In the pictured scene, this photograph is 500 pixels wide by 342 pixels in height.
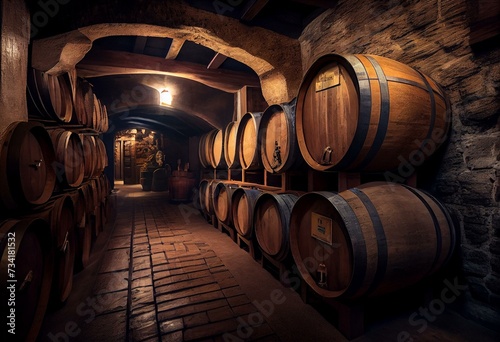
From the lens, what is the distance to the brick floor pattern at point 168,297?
6.36ft

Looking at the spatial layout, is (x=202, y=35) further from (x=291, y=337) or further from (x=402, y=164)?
(x=291, y=337)

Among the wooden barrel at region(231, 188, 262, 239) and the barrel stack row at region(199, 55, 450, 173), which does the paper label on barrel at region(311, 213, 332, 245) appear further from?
the wooden barrel at region(231, 188, 262, 239)

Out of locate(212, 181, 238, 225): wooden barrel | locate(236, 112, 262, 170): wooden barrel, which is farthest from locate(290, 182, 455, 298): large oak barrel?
locate(212, 181, 238, 225): wooden barrel

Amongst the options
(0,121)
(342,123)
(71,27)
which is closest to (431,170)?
(342,123)

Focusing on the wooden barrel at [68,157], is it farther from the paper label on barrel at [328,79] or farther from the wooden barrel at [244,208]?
the paper label on barrel at [328,79]

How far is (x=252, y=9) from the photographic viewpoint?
3279 millimetres

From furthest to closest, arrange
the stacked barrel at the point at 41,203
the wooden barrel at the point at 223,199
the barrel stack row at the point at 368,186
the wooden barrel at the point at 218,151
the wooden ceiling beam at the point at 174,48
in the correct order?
the wooden barrel at the point at 218,151
the wooden ceiling beam at the point at 174,48
the wooden barrel at the point at 223,199
the barrel stack row at the point at 368,186
the stacked barrel at the point at 41,203

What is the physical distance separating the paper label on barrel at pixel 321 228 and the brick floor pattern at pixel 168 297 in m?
0.83

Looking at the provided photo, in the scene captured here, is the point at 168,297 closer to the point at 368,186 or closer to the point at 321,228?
the point at 321,228

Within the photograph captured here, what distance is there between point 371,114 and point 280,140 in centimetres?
129

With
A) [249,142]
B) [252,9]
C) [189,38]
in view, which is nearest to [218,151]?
[249,142]

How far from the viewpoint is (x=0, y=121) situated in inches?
72.6

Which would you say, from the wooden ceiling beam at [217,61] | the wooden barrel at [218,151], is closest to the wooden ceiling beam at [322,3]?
the wooden ceiling beam at [217,61]

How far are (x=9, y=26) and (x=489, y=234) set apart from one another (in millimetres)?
4223
